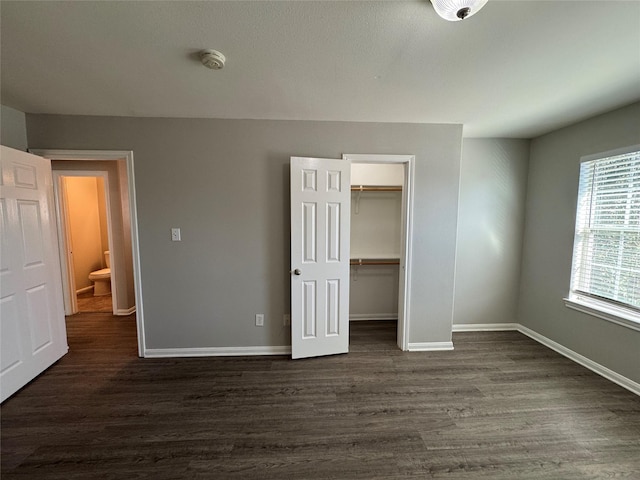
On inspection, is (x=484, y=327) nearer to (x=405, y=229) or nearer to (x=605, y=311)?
(x=605, y=311)

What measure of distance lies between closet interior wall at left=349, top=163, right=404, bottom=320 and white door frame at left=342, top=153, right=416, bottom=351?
81cm

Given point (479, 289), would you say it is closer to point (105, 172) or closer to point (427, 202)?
point (427, 202)

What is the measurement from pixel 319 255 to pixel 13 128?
298 centimetres

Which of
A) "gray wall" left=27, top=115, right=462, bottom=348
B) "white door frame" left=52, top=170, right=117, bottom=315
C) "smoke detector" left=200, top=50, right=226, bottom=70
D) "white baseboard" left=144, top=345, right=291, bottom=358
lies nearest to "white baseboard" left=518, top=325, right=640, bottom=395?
"gray wall" left=27, top=115, right=462, bottom=348

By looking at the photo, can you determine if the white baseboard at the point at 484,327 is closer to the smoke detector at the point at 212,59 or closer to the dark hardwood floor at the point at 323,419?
the dark hardwood floor at the point at 323,419

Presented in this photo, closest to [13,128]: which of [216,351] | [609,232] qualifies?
[216,351]

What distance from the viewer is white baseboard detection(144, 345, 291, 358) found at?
2609 millimetres

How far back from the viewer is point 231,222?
8.32 ft

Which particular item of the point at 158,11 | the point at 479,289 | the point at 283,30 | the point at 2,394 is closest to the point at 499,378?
the point at 479,289

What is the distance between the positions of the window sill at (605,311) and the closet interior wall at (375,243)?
1821mm

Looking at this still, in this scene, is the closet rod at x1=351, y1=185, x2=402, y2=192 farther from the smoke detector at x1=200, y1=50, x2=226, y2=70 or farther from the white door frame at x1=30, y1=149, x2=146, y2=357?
the white door frame at x1=30, y1=149, x2=146, y2=357

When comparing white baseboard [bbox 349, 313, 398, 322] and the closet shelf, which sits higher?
the closet shelf

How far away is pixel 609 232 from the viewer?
235cm

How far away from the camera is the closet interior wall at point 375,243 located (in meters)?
3.49
